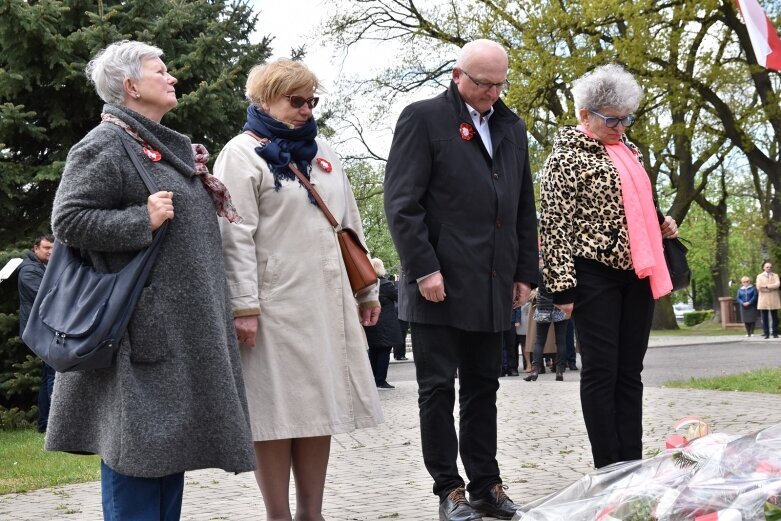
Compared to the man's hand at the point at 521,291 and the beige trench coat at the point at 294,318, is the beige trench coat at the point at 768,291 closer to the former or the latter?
the man's hand at the point at 521,291

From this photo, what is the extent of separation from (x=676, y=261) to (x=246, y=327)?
2.44 m

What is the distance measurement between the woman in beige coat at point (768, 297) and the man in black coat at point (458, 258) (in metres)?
21.6

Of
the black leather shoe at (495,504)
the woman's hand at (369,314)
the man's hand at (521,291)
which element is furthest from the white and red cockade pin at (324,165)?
the black leather shoe at (495,504)

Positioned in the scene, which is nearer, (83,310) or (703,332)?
(83,310)

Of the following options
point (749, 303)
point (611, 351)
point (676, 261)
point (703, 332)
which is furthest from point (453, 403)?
point (703, 332)

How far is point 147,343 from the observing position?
142 inches

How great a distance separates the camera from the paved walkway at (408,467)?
19.3ft

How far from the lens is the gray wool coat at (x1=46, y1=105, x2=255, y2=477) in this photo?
141 inches

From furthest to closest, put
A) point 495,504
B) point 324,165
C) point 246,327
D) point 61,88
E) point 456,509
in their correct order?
point 61,88
point 495,504
point 456,509
point 324,165
point 246,327

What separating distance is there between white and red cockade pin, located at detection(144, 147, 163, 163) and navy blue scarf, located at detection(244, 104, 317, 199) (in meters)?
0.83

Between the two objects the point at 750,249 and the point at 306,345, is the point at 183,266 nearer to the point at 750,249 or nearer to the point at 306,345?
the point at 306,345

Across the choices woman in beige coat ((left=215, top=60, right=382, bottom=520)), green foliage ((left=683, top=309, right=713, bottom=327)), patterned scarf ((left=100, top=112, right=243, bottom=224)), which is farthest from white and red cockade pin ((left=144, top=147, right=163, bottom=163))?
green foliage ((left=683, top=309, right=713, bottom=327))

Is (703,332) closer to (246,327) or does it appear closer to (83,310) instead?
(246,327)

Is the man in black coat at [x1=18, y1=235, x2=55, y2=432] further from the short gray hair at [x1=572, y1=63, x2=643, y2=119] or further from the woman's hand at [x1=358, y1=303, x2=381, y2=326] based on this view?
the short gray hair at [x1=572, y1=63, x2=643, y2=119]
